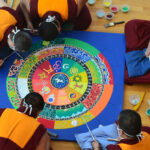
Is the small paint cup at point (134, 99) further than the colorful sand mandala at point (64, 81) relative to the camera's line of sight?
Yes

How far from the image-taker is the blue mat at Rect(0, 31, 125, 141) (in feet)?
8.72

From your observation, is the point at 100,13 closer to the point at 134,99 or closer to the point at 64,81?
the point at 64,81

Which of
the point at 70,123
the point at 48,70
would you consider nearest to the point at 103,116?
the point at 70,123

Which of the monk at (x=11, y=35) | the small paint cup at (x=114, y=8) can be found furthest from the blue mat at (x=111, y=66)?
the small paint cup at (x=114, y=8)

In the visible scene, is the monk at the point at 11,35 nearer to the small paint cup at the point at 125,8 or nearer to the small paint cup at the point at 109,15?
the small paint cup at the point at 109,15

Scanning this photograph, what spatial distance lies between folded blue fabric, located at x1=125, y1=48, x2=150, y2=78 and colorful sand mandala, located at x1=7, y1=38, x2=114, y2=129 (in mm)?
246

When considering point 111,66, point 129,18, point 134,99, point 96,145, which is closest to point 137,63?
point 111,66

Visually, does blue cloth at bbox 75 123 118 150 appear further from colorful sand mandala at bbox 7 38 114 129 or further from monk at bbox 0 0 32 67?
monk at bbox 0 0 32 67

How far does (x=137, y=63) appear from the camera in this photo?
9.76 ft

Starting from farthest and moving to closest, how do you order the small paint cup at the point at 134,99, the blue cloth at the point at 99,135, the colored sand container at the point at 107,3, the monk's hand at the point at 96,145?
the colored sand container at the point at 107,3
the small paint cup at the point at 134,99
the blue cloth at the point at 99,135
the monk's hand at the point at 96,145

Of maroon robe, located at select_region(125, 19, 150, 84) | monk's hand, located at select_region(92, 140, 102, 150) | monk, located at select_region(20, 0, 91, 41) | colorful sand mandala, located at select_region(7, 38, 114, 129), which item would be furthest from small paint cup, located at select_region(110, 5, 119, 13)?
monk's hand, located at select_region(92, 140, 102, 150)

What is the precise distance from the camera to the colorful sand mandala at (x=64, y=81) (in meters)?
2.72

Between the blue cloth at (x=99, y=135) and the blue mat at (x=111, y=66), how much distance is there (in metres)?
0.09

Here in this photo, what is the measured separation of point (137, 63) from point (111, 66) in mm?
310
